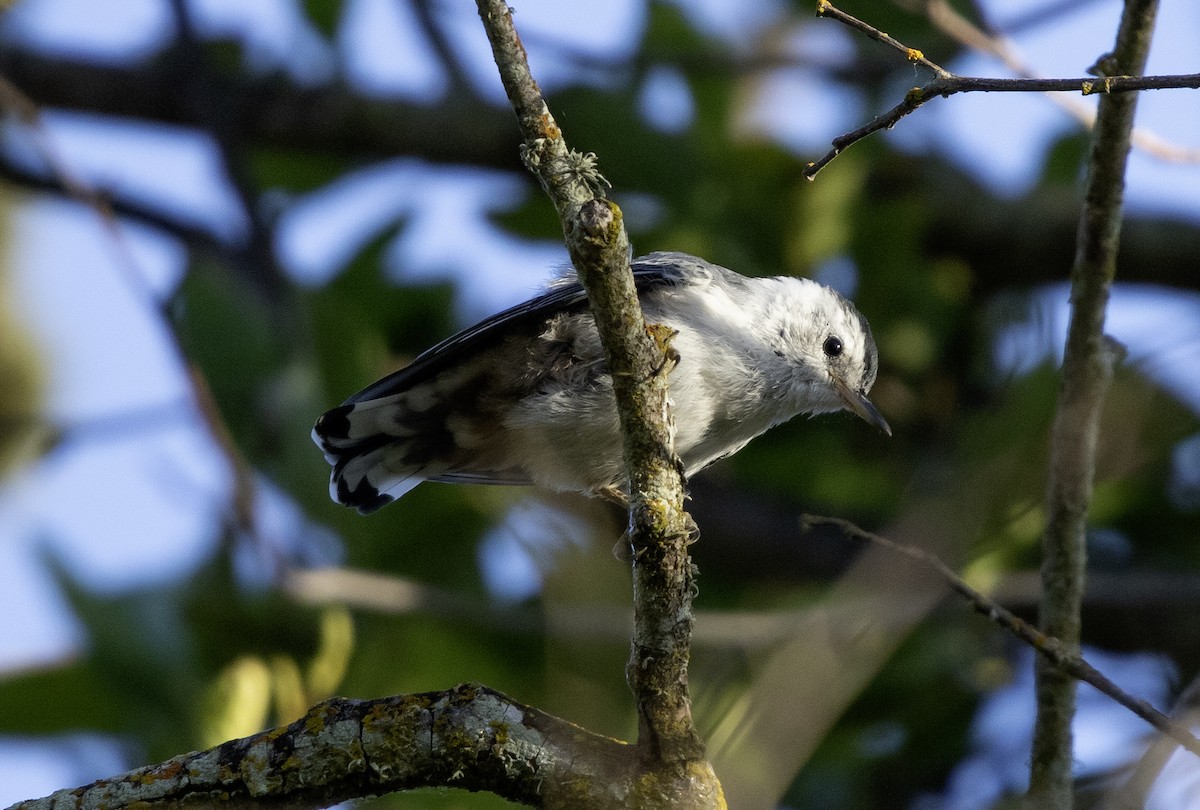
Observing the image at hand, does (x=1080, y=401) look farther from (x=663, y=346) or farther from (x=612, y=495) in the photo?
(x=612, y=495)

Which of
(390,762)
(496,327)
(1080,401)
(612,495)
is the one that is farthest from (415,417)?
(1080,401)

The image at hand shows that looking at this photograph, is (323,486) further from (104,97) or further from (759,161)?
(104,97)

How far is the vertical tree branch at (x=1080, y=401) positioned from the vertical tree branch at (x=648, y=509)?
0.91 m

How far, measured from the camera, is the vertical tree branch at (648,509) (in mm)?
2355

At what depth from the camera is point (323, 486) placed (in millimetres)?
4617

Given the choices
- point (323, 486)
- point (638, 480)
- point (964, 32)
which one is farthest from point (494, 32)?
point (323, 486)

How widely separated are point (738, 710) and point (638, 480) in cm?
92

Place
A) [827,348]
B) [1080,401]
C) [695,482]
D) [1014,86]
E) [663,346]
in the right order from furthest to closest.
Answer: [695,482] → [827,348] → [1080,401] → [663,346] → [1014,86]

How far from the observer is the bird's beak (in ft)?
13.5

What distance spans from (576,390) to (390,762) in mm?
1414

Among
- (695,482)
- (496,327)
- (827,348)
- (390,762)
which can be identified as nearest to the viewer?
(390,762)

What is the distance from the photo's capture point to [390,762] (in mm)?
2400

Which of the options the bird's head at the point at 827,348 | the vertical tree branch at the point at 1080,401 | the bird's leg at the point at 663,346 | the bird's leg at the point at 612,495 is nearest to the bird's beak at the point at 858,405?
the bird's head at the point at 827,348

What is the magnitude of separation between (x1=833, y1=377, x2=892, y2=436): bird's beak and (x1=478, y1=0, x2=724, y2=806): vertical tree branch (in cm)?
170
